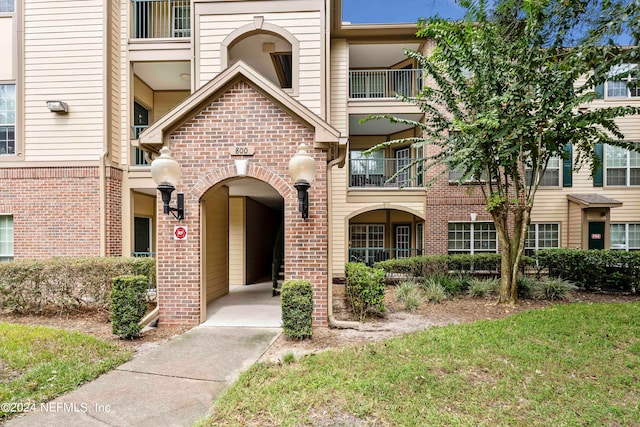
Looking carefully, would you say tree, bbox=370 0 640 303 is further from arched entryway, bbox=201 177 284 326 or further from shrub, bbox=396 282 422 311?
arched entryway, bbox=201 177 284 326

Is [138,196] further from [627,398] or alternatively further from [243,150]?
[627,398]

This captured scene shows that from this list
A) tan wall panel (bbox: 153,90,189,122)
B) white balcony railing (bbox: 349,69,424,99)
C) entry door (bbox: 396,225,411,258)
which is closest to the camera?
tan wall panel (bbox: 153,90,189,122)

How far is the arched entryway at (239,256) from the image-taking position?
659cm

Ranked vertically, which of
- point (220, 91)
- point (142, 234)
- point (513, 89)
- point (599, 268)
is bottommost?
point (599, 268)

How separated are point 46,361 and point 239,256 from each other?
627 cm

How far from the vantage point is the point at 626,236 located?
13.1 meters

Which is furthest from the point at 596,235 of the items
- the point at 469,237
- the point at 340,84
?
the point at 340,84

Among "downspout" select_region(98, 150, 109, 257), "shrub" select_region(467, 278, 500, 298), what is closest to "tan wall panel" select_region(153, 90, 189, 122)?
"downspout" select_region(98, 150, 109, 257)

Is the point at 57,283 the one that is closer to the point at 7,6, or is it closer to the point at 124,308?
the point at 124,308

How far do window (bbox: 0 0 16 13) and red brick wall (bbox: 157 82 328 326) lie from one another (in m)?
8.69

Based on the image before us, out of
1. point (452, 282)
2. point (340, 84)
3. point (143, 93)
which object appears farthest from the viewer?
point (340, 84)

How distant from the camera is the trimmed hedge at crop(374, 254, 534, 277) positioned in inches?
408

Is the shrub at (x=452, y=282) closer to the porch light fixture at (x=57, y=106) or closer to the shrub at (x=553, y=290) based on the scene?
the shrub at (x=553, y=290)

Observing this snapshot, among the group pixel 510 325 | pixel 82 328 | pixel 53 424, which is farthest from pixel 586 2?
pixel 82 328
